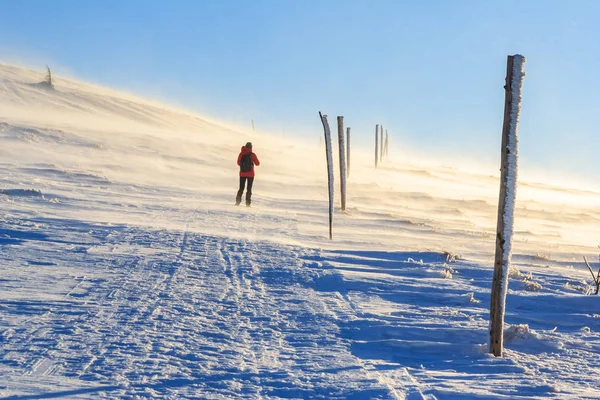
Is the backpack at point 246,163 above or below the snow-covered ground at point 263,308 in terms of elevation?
above

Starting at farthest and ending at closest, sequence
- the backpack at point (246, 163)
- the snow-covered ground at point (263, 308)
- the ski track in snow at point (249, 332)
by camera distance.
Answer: the backpack at point (246, 163) < the snow-covered ground at point (263, 308) < the ski track in snow at point (249, 332)

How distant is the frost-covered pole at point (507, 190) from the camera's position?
214 inches

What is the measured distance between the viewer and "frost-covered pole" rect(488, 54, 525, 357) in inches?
214

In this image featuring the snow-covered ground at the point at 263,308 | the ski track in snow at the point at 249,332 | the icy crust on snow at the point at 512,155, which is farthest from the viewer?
the icy crust on snow at the point at 512,155

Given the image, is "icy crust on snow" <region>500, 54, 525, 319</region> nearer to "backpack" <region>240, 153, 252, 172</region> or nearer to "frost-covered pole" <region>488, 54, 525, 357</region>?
"frost-covered pole" <region>488, 54, 525, 357</region>

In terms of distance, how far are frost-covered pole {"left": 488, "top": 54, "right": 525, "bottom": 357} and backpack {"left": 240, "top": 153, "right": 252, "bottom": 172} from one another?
12.4 m

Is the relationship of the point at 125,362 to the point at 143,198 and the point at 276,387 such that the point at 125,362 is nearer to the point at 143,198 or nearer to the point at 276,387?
the point at 276,387

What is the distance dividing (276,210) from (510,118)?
12.3 m

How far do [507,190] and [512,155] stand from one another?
313mm

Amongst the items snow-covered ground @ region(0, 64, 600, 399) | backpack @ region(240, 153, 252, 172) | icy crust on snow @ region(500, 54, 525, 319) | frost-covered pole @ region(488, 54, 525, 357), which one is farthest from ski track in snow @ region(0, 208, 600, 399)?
backpack @ region(240, 153, 252, 172)

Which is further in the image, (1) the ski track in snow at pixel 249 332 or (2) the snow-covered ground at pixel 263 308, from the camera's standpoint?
(2) the snow-covered ground at pixel 263 308

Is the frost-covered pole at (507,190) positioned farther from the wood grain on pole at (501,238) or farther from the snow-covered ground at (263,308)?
the snow-covered ground at (263,308)

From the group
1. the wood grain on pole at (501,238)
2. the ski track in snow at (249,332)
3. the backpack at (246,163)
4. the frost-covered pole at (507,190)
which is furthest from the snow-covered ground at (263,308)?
the backpack at (246,163)

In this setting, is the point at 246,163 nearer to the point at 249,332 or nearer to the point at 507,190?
the point at 249,332
